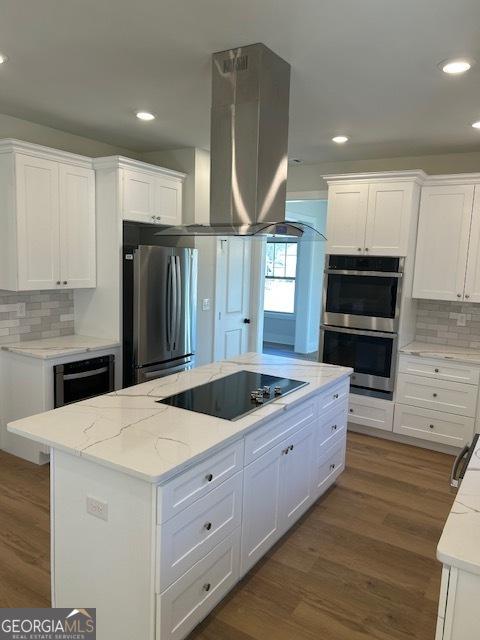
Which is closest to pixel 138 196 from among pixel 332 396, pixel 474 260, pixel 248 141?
pixel 248 141

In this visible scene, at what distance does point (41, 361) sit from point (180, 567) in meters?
2.18

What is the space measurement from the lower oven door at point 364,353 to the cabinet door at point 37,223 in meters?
2.56

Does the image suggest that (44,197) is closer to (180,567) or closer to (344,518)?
(180,567)

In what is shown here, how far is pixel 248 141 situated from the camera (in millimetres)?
2537

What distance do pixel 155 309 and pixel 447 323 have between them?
278 cm

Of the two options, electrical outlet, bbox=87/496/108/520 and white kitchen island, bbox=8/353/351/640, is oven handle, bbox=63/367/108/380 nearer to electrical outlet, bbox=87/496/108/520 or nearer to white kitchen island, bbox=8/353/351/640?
white kitchen island, bbox=8/353/351/640

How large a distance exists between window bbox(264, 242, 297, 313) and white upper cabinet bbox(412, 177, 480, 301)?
4366 mm

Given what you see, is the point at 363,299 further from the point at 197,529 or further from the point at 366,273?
the point at 197,529

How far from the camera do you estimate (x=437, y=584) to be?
7.95 ft

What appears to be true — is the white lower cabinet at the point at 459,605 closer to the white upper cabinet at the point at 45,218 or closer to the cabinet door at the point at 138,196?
the white upper cabinet at the point at 45,218

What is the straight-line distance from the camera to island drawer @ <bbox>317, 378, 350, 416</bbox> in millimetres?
2969

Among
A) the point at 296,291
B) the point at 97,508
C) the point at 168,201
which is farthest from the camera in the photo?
the point at 296,291

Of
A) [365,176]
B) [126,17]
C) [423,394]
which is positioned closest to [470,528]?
[126,17]

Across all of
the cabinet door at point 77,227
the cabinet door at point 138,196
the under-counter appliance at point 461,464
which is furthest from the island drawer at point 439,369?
the cabinet door at point 77,227
